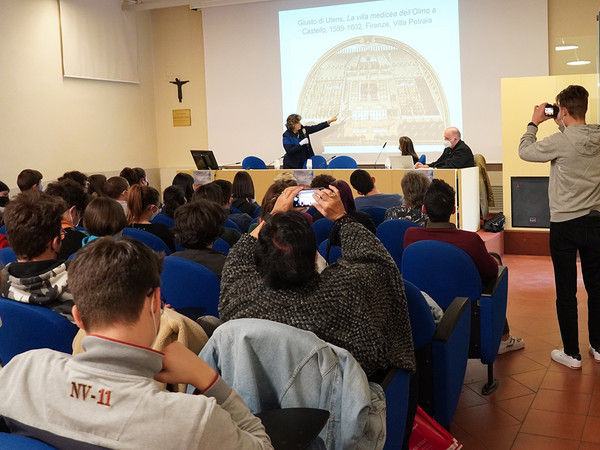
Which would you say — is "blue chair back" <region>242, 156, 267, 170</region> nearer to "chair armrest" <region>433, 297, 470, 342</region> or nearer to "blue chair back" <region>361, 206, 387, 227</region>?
"blue chair back" <region>361, 206, 387, 227</region>

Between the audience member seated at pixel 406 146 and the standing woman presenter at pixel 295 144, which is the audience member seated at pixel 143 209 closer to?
the audience member seated at pixel 406 146

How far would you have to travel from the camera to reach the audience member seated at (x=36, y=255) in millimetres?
2234

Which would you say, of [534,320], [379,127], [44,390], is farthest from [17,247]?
[379,127]

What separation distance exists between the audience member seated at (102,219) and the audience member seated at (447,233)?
1512mm

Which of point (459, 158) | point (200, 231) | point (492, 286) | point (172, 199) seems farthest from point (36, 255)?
point (459, 158)

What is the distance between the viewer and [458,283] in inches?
122

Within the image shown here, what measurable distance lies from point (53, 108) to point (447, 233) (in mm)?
8587

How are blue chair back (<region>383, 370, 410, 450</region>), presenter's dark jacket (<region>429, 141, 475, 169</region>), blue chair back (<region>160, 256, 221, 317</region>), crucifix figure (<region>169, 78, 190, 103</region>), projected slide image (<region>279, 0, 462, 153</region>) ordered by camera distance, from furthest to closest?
crucifix figure (<region>169, 78, 190, 103</region>)
projected slide image (<region>279, 0, 462, 153</region>)
presenter's dark jacket (<region>429, 141, 475, 169</region>)
blue chair back (<region>160, 256, 221, 317</region>)
blue chair back (<region>383, 370, 410, 450</region>)

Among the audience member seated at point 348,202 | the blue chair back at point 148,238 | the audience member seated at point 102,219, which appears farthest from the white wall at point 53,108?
the audience member seated at point 348,202

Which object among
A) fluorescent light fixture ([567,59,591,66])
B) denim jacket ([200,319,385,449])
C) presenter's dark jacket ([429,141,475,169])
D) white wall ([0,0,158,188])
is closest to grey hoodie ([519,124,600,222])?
denim jacket ([200,319,385,449])

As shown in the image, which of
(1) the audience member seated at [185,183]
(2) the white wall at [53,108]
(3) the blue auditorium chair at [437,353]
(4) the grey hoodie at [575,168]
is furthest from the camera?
(2) the white wall at [53,108]

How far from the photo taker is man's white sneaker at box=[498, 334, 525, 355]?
13.0ft

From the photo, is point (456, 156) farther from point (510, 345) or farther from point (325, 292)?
point (325, 292)

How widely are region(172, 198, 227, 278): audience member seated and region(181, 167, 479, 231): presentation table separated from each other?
14.3 ft
